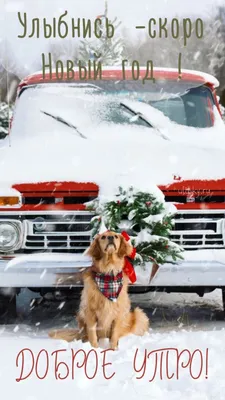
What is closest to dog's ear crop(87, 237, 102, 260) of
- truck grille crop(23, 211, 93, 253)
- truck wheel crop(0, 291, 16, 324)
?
truck grille crop(23, 211, 93, 253)

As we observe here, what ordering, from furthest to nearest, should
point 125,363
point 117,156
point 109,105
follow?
point 109,105, point 117,156, point 125,363

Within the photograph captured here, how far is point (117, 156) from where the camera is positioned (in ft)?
17.8

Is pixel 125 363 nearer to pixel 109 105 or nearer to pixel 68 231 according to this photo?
pixel 68 231

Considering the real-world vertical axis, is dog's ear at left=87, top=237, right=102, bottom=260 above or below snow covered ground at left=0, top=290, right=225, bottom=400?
above

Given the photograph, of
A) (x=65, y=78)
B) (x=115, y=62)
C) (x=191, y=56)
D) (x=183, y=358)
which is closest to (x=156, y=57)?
(x=191, y=56)

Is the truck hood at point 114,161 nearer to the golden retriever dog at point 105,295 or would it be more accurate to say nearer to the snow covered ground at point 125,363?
the golden retriever dog at point 105,295

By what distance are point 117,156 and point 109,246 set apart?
0.90m

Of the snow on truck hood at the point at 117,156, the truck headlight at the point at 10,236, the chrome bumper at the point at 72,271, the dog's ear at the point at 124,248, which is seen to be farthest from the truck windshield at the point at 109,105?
the dog's ear at the point at 124,248

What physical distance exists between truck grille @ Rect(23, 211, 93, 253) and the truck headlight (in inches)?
2.0

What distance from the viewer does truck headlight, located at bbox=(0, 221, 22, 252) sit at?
5.10 m

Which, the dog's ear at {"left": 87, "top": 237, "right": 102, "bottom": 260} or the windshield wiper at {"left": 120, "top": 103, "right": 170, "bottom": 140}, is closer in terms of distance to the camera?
the dog's ear at {"left": 87, "top": 237, "right": 102, "bottom": 260}

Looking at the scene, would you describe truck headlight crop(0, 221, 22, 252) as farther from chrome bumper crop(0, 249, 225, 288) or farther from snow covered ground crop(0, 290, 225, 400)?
snow covered ground crop(0, 290, 225, 400)

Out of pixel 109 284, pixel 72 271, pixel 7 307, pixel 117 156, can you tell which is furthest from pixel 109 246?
pixel 7 307

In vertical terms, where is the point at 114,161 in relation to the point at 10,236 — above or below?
above
